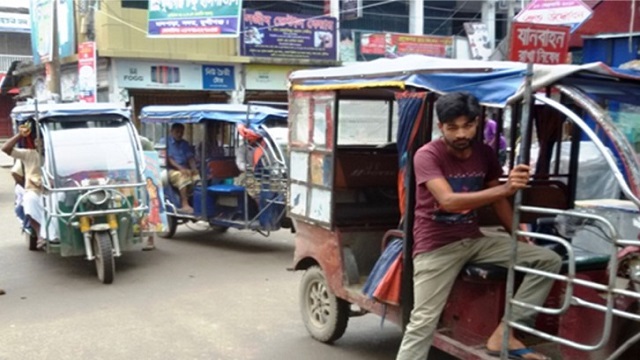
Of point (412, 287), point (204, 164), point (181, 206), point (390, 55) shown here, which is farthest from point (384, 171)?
point (390, 55)

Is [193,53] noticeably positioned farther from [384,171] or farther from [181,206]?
[384,171]

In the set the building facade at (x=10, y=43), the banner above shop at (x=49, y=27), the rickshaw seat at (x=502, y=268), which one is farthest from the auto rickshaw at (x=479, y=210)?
the building facade at (x=10, y=43)

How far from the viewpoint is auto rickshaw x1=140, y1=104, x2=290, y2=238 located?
29.0 ft

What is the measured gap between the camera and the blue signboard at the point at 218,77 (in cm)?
1983

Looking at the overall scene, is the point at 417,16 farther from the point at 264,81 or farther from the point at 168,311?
the point at 168,311

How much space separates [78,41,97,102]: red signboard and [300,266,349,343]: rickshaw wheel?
1280 centimetres

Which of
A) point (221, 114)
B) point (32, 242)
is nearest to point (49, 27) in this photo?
point (32, 242)

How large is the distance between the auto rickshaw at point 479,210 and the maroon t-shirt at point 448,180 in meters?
0.24

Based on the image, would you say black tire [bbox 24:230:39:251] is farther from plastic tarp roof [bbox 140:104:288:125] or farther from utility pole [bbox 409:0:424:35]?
utility pole [bbox 409:0:424:35]

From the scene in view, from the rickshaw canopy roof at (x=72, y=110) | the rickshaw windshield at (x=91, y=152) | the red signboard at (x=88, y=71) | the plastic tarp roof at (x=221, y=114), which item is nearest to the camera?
the rickshaw windshield at (x=91, y=152)

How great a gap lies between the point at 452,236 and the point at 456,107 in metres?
0.74

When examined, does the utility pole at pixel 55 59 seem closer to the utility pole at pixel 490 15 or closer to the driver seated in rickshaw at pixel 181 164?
the driver seated in rickshaw at pixel 181 164

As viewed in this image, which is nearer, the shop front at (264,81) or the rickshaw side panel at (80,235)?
the rickshaw side panel at (80,235)

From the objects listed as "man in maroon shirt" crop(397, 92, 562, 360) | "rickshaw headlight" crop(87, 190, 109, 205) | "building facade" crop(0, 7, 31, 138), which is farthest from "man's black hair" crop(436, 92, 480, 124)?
"building facade" crop(0, 7, 31, 138)
